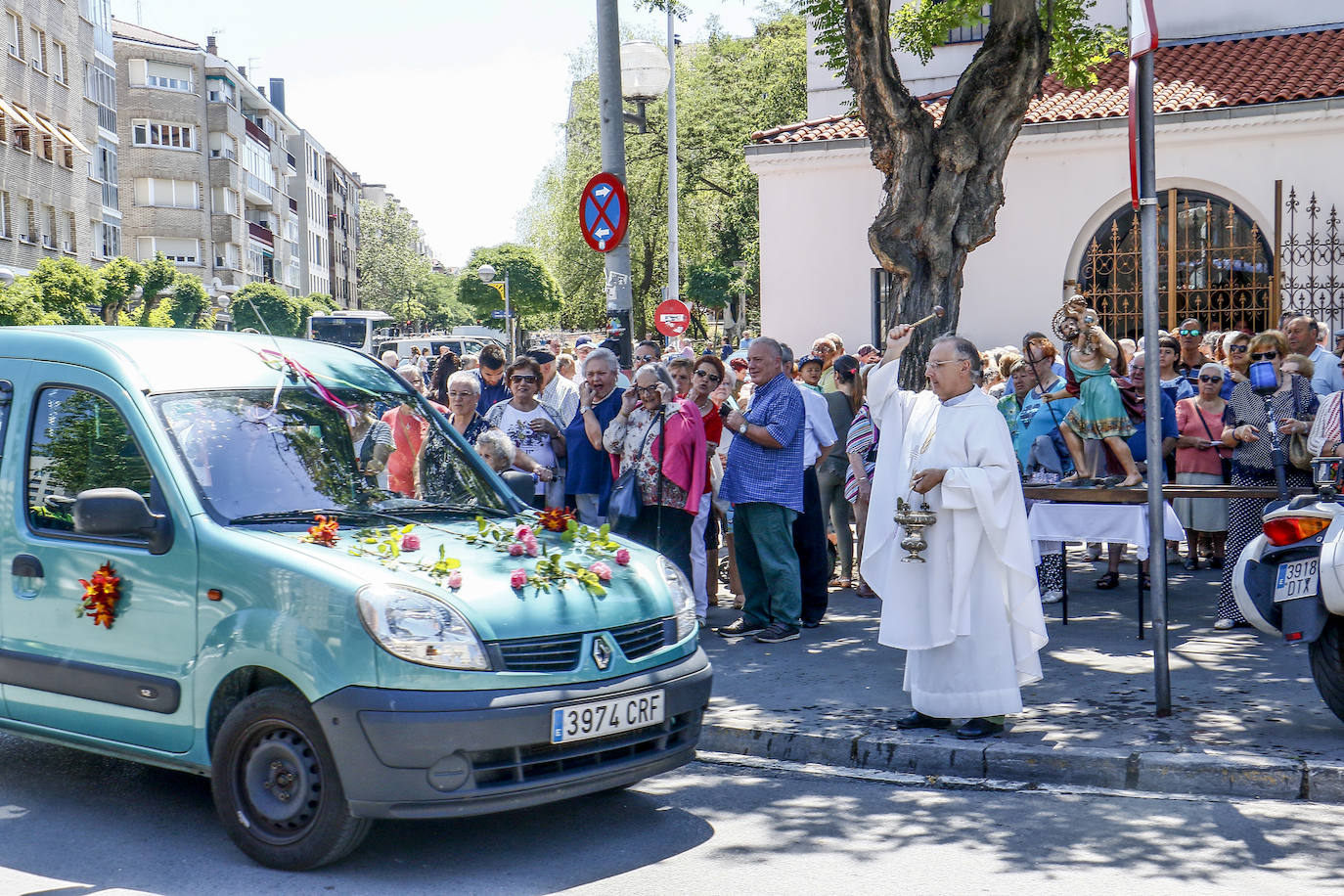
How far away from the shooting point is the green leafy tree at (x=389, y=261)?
10806 centimetres

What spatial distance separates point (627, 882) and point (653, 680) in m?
0.75

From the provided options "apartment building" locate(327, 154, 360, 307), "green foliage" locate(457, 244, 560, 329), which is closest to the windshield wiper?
"green foliage" locate(457, 244, 560, 329)

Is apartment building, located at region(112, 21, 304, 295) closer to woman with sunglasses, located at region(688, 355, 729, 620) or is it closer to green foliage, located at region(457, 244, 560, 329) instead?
green foliage, located at region(457, 244, 560, 329)

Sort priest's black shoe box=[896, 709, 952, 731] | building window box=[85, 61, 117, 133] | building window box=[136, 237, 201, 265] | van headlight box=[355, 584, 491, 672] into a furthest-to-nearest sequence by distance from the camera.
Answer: building window box=[136, 237, 201, 265]
building window box=[85, 61, 117, 133]
priest's black shoe box=[896, 709, 952, 731]
van headlight box=[355, 584, 491, 672]

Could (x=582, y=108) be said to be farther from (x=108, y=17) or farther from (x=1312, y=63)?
(x=1312, y=63)

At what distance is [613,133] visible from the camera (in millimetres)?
11453

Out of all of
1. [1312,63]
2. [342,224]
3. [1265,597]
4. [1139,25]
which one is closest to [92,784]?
[1265,597]

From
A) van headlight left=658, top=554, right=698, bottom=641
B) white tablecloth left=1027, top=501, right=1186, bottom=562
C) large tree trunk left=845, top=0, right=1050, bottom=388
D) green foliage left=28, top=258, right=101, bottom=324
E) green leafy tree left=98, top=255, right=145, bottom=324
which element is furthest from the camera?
green leafy tree left=98, top=255, right=145, bottom=324

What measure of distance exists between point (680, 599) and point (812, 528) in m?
4.33

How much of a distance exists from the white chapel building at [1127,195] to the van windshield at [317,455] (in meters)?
15.5

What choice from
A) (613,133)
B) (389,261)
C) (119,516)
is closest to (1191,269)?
(613,133)

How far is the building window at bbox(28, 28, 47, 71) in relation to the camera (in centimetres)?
4069

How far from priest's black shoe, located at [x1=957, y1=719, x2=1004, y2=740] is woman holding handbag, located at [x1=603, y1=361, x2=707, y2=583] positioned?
2.90 m

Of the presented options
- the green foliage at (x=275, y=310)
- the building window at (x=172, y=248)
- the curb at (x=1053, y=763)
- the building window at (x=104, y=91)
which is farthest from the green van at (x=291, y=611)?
the building window at (x=172, y=248)
